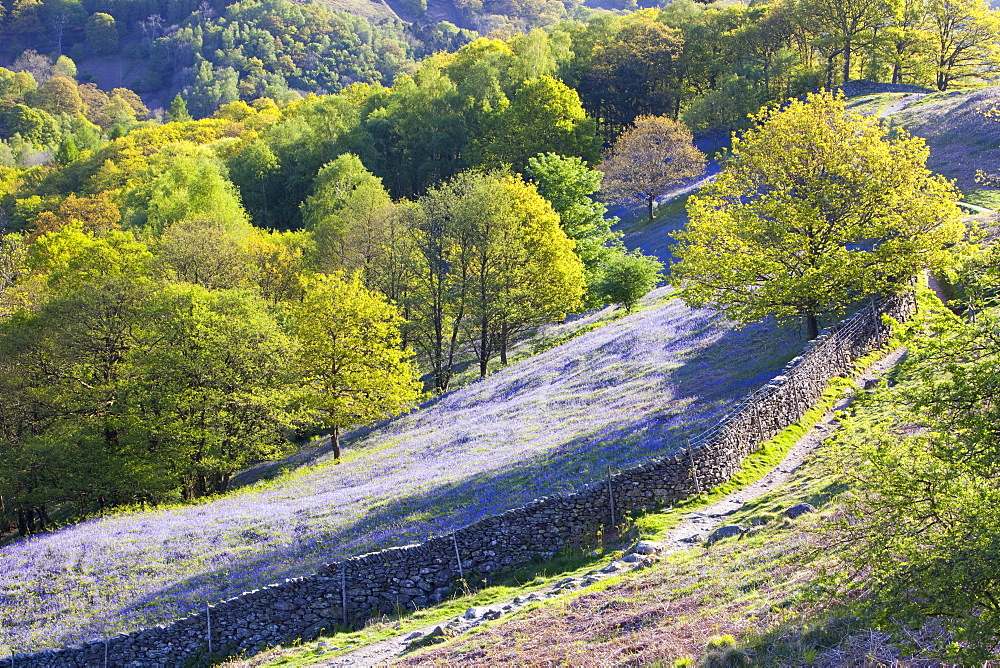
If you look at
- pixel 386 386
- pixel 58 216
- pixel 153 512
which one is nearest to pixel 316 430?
pixel 386 386

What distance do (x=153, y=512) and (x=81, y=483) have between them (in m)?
10.2

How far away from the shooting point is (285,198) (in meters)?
109

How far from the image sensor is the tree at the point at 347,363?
139 feet

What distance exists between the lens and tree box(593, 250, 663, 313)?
174 ft

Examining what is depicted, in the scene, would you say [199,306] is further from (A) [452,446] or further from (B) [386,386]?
(A) [452,446]

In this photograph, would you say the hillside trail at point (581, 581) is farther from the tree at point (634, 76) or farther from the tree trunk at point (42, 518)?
the tree at point (634, 76)

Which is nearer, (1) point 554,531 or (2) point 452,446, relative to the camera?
(1) point 554,531

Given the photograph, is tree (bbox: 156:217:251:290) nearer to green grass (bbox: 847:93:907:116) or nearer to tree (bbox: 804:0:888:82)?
green grass (bbox: 847:93:907:116)

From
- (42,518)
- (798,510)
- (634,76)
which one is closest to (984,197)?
(798,510)

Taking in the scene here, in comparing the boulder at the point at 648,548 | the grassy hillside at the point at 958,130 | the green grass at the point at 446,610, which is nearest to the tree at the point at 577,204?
the grassy hillside at the point at 958,130

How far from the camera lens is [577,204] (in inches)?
2697

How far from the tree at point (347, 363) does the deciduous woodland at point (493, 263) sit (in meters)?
0.17

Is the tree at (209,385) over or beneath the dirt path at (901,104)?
beneath

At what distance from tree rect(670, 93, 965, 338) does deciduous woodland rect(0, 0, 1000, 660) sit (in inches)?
4.7
